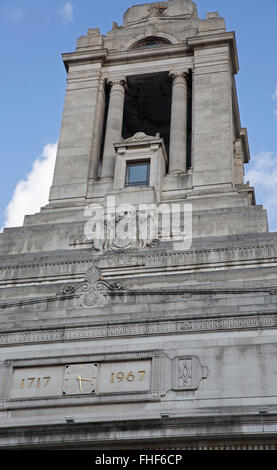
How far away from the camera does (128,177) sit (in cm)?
3225

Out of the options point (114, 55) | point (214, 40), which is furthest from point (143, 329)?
point (114, 55)

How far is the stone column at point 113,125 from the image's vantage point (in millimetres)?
34188

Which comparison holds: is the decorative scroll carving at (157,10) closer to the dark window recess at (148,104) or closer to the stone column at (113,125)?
the dark window recess at (148,104)

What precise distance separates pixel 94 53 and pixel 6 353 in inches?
839

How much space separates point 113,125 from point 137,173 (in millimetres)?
4626

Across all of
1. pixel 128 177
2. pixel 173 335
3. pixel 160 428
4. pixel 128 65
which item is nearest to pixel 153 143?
pixel 128 177

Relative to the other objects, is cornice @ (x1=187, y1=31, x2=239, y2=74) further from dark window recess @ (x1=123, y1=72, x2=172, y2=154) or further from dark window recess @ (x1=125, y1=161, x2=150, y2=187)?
dark window recess @ (x1=125, y1=161, x2=150, y2=187)

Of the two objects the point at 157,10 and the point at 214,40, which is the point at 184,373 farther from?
the point at 157,10

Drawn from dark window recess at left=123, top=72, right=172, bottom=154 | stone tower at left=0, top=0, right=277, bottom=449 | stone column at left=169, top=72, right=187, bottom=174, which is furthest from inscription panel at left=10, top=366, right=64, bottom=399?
dark window recess at left=123, top=72, right=172, bottom=154

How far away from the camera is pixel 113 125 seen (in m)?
35.9

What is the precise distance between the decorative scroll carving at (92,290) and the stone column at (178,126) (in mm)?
11525

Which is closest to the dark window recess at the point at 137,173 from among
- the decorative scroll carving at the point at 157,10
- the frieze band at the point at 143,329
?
the frieze band at the point at 143,329

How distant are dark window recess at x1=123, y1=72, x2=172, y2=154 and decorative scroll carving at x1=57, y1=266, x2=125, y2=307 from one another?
18076 mm

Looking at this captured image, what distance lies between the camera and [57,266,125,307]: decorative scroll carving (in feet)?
72.7
